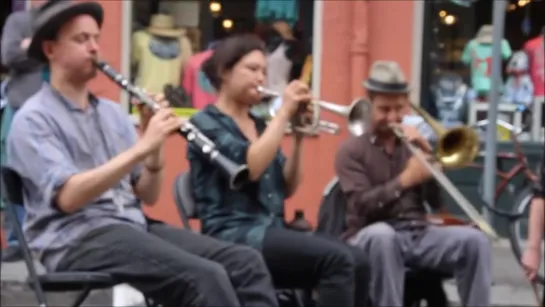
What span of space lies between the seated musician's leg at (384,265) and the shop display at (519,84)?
17.2 feet

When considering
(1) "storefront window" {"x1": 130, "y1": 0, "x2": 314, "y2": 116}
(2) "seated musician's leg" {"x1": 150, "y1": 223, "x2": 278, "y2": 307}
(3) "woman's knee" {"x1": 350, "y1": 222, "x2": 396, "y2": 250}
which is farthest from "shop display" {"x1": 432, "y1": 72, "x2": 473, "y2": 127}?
(2) "seated musician's leg" {"x1": 150, "y1": 223, "x2": 278, "y2": 307}

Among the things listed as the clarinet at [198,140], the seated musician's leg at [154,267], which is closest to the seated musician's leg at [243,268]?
the seated musician's leg at [154,267]

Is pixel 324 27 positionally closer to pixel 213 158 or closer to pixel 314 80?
pixel 314 80

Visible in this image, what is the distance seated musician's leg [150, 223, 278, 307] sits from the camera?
4547 mm

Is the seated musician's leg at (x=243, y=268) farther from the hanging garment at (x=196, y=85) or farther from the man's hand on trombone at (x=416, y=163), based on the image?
the hanging garment at (x=196, y=85)

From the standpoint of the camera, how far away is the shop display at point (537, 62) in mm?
10047

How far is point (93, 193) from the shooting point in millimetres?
4316

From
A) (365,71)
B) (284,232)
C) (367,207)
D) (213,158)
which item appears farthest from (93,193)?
(365,71)

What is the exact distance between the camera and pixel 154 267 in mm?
4312

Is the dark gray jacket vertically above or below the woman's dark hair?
below

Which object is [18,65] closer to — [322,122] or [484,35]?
[322,122]

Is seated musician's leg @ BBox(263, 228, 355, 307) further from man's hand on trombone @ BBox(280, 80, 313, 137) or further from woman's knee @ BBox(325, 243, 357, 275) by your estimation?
man's hand on trombone @ BBox(280, 80, 313, 137)

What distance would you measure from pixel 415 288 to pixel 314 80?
460 cm

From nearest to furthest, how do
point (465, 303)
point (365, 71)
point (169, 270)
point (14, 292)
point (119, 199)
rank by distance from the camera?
point (169, 270)
point (119, 199)
point (465, 303)
point (14, 292)
point (365, 71)
